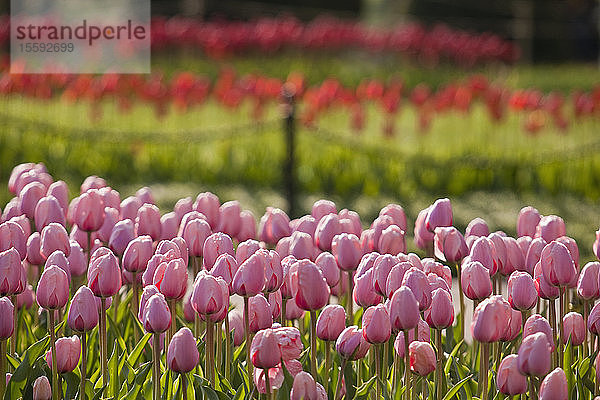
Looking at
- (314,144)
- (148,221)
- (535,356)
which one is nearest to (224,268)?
(148,221)

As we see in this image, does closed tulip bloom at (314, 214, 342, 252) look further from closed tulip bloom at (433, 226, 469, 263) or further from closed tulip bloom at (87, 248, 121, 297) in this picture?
closed tulip bloom at (87, 248, 121, 297)

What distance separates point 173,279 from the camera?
2547 mm

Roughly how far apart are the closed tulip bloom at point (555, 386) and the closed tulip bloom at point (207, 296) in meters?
0.74

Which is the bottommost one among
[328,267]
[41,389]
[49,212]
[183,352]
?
[41,389]

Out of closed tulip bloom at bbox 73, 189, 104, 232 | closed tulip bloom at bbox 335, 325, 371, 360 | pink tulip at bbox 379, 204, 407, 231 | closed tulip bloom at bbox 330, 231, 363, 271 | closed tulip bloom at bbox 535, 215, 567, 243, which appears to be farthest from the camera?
pink tulip at bbox 379, 204, 407, 231

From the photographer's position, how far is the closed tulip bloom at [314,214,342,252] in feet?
10.3

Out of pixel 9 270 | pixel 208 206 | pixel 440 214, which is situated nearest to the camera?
pixel 9 270

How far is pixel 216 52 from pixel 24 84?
373cm

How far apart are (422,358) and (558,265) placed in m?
0.44

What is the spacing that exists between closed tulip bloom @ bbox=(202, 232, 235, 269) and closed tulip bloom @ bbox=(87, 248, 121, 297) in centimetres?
32

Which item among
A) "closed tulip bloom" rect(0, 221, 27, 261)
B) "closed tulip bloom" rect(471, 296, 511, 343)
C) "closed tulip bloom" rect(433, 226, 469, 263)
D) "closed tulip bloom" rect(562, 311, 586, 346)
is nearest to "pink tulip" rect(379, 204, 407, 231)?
"closed tulip bloom" rect(433, 226, 469, 263)

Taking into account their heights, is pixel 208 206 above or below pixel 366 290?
above

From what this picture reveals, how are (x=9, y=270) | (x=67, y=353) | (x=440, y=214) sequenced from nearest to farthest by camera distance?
(x=67, y=353) < (x=9, y=270) < (x=440, y=214)

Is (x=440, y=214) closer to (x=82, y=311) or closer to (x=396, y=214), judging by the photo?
(x=396, y=214)
